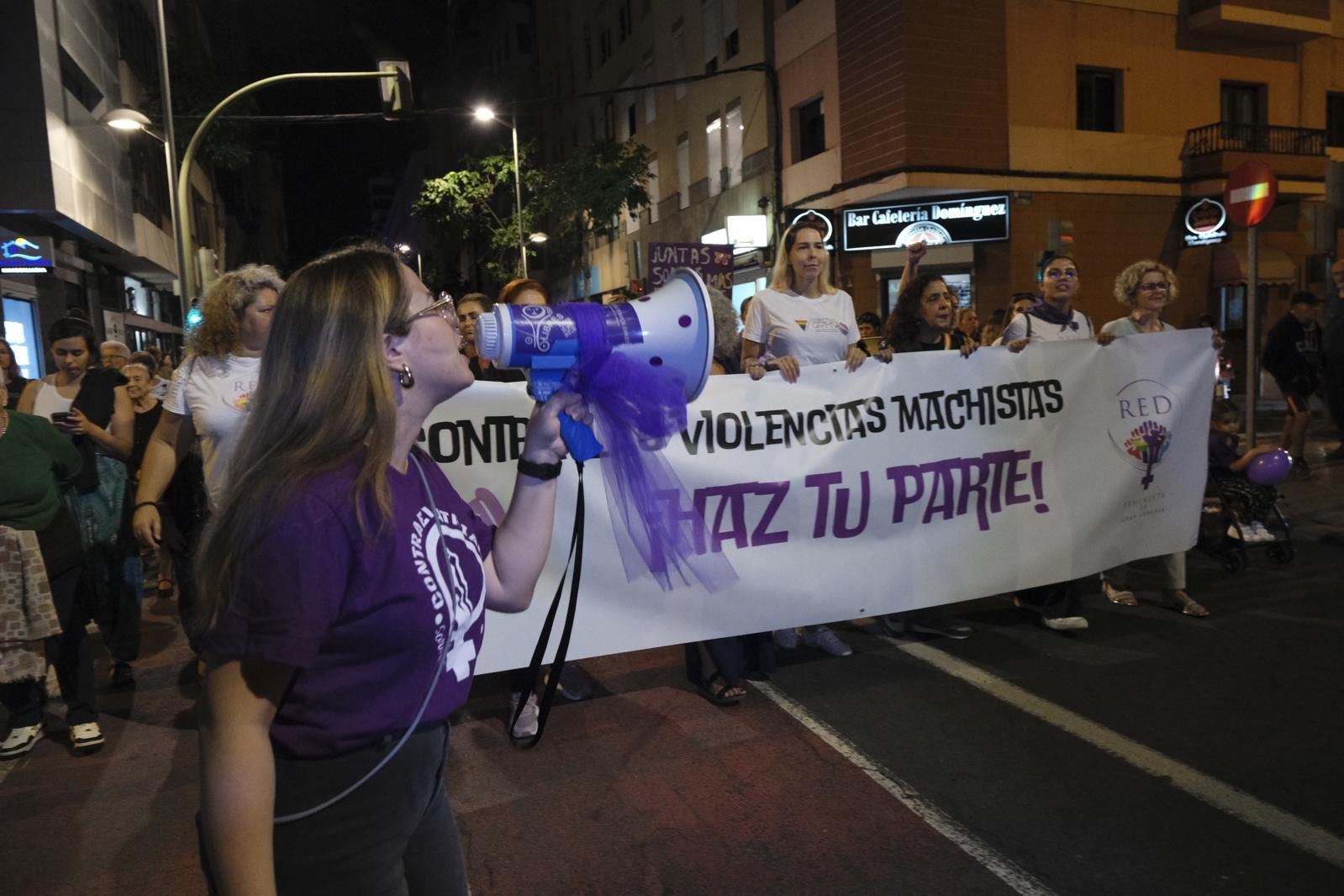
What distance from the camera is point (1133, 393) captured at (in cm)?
525

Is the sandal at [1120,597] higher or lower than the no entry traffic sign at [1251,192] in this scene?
lower

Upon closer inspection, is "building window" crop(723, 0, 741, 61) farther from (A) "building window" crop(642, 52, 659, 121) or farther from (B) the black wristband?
(B) the black wristband

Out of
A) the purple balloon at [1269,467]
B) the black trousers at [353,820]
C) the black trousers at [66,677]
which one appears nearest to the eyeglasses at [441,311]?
the black trousers at [353,820]

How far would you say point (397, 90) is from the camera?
13.9 metres

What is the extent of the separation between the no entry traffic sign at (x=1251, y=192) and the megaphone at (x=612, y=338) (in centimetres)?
759

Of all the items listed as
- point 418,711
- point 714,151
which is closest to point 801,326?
point 418,711

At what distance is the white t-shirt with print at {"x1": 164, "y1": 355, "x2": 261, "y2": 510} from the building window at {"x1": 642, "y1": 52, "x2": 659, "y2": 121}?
89.8 ft

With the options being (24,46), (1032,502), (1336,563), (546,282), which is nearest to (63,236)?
(24,46)

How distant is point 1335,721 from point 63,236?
19.3m

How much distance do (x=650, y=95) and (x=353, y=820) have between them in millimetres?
30660

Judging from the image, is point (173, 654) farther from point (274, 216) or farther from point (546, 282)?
point (274, 216)

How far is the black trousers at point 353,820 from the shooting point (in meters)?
1.38

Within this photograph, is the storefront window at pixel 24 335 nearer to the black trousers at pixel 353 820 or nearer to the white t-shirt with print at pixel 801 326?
the white t-shirt with print at pixel 801 326

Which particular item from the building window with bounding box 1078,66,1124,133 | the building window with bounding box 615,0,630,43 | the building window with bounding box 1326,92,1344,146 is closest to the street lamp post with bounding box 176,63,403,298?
the building window with bounding box 1078,66,1124,133
